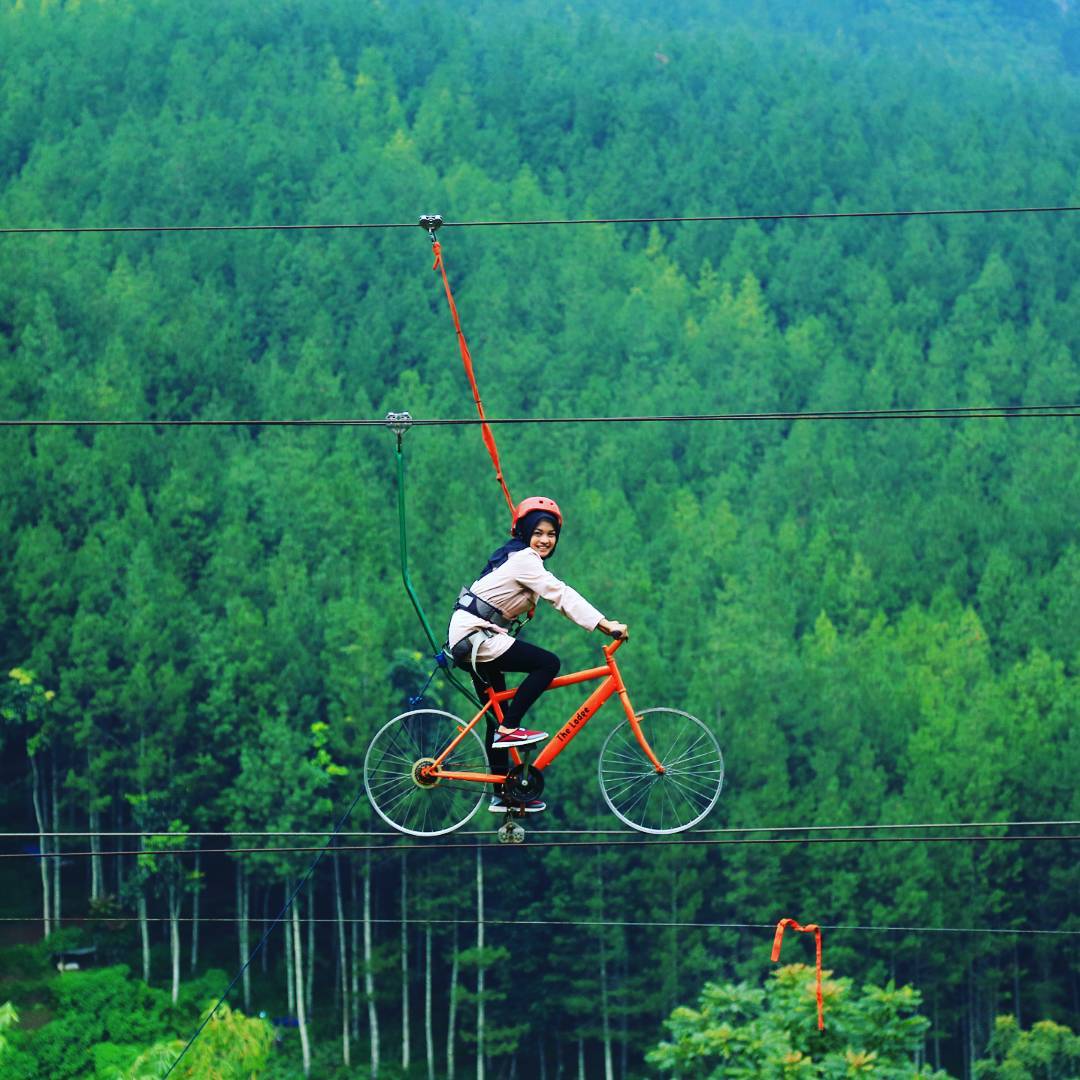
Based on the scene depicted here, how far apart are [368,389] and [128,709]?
113 ft

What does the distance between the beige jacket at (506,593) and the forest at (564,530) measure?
13901mm

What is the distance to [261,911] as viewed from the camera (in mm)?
67875

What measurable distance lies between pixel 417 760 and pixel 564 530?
6659 cm

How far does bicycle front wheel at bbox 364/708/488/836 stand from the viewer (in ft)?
37.4

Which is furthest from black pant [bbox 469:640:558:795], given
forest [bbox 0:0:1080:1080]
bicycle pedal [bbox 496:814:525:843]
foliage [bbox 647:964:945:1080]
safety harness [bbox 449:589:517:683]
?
foliage [bbox 647:964:945:1080]

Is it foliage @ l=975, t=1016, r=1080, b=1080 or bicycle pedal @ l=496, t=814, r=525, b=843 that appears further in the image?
foliage @ l=975, t=1016, r=1080, b=1080

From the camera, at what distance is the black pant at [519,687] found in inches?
430

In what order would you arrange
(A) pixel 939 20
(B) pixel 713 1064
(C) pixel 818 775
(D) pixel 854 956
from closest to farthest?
(B) pixel 713 1064
(D) pixel 854 956
(C) pixel 818 775
(A) pixel 939 20

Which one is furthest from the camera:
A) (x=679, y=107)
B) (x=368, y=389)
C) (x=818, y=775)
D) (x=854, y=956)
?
(x=679, y=107)

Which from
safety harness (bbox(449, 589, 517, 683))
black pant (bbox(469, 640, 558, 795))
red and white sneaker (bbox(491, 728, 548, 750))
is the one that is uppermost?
safety harness (bbox(449, 589, 517, 683))

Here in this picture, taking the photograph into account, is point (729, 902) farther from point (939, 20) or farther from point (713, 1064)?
point (939, 20)

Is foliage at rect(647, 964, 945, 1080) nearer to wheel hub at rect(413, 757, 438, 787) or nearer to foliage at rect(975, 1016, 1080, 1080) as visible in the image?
wheel hub at rect(413, 757, 438, 787)

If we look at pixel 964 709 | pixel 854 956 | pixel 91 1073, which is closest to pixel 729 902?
pixel 854 956

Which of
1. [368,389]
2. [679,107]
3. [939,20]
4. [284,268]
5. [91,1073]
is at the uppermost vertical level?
[939,20]
